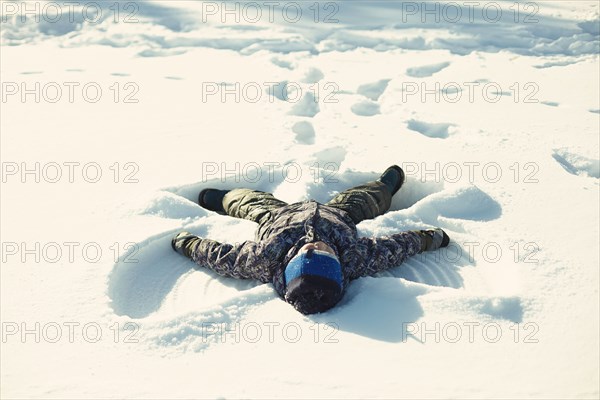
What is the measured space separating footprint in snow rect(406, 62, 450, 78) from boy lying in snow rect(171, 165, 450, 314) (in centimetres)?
288

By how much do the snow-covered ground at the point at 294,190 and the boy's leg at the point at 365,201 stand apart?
0.43 ft

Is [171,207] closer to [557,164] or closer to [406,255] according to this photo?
[406,255]

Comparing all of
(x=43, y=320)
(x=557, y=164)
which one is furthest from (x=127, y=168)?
(x=557, y=164)

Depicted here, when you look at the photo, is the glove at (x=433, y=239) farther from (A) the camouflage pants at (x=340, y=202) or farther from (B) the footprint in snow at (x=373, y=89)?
(B) the footprint in snow at (x=373, y=89)

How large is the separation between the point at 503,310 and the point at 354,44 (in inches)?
196

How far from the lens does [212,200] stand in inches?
147

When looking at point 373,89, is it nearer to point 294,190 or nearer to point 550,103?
point 550,103

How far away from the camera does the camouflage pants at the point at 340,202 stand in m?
3.43

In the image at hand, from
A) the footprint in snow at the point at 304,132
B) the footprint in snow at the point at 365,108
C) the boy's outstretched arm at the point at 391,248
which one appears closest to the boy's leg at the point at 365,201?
the boy's outstretched arm at the point at 391,248

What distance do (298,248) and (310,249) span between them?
0.15m

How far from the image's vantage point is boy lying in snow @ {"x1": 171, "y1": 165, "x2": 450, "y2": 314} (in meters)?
2.60

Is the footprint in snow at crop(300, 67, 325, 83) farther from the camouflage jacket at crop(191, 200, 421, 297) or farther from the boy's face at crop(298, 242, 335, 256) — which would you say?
the boy's face at crop(298, 242, 335, 256)

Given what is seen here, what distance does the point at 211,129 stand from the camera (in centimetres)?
474

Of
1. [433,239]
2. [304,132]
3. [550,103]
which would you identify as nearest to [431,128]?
[304,132]
